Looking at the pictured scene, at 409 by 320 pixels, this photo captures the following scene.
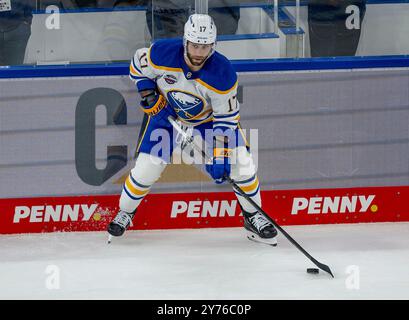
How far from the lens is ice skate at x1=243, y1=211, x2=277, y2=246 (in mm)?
5227

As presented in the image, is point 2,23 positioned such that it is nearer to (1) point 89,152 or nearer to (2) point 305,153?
(1) point 89,152

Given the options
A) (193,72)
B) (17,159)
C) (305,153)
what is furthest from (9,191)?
(305,153)

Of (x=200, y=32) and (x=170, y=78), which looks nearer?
(x=200, y=32)

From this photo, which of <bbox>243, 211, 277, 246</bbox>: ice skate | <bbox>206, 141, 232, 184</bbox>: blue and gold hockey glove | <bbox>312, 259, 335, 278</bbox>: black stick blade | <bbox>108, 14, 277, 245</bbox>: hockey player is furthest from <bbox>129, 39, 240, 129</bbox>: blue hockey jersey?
<bbox>312, 259, 335, 278</bbox>: black stick blade

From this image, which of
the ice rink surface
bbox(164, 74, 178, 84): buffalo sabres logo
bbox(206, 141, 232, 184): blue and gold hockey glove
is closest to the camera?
the ice rink surface

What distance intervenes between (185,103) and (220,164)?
362 millimetres

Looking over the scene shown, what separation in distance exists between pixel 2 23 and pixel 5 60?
0.18 metres

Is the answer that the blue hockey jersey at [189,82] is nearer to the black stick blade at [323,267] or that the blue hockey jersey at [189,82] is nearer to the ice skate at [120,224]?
the ice skate at [120,224]

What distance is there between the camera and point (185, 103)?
5.15 metres

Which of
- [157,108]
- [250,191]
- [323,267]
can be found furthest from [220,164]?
[323,267]

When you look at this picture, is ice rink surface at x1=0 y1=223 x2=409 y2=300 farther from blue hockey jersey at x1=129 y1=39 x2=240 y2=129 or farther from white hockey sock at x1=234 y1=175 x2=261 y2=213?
blue hockey jersey at x1=129 y1=39 x2=240 y2=129

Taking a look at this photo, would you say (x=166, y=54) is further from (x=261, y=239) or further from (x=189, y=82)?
(x=261, y=239)
